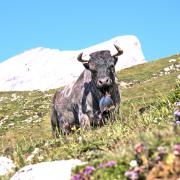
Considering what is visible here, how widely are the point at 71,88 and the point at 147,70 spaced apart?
2702 inches

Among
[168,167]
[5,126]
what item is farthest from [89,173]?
[5,126]

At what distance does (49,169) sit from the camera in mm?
9016

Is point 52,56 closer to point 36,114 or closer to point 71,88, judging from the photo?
point 36,114

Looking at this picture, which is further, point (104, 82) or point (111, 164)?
point (104, 82)

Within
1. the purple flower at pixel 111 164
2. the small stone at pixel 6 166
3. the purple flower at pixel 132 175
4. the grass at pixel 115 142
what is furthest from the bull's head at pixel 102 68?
the purple flower at pixel 132 175

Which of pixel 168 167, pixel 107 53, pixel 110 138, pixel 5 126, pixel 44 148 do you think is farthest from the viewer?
pixel 5 126

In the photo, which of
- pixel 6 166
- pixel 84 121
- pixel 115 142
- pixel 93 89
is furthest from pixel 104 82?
pixel 6 166

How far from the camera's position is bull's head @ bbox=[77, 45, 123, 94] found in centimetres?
1873

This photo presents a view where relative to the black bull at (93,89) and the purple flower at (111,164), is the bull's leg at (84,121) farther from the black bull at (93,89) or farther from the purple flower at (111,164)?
the purple flower at (111,164)

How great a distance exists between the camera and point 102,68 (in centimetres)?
1916

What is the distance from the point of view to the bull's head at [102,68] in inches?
738

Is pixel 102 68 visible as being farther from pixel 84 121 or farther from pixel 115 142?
pixel 115 142

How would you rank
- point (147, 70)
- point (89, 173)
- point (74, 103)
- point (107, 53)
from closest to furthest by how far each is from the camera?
1. point (89, 173)
2. point (107, 53)
3. point (74, 103)
4. point (147, 70)

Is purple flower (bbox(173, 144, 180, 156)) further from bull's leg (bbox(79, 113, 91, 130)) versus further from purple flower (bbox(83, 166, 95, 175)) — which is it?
bull's leg (bbox(79, 113, 91, 130))
